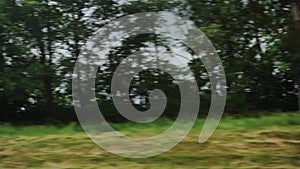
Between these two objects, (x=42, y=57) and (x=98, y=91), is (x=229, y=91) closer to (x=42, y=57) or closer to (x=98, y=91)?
(x=98, y=91)

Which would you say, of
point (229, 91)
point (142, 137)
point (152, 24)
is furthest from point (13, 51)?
point (229, 91)

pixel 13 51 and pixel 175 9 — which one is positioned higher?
pixel 175 9

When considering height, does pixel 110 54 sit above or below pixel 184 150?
above

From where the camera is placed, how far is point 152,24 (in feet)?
28.4

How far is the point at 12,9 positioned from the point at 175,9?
2805mm

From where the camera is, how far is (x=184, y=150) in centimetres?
611

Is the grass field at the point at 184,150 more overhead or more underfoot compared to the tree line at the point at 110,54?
more underfoot

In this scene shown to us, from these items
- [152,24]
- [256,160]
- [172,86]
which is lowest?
[256,160]

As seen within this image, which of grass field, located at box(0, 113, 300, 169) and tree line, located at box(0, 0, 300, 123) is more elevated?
tree line, located at box(0, 0, 300, 123)

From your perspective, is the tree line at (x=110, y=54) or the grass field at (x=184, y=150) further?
the tree line at (x=110, y=54)

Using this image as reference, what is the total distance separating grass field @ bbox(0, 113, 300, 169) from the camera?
569cm

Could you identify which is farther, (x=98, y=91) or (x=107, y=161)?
(x=98, y=91)

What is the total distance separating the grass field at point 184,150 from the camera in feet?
18.7

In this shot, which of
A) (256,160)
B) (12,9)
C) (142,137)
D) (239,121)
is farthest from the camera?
(12,9)
